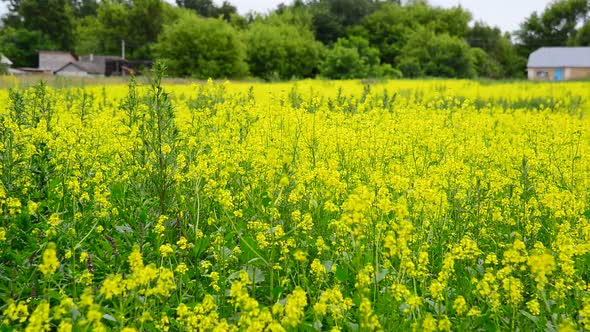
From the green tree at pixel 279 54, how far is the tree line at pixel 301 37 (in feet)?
0.24

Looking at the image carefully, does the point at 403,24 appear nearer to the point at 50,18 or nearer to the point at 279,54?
the point at 279,54

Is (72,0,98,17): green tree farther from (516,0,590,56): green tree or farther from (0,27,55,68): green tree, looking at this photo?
(516,0,590,56): green tree

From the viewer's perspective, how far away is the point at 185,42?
35344mm

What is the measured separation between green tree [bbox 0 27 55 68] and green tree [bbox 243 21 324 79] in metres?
33.0

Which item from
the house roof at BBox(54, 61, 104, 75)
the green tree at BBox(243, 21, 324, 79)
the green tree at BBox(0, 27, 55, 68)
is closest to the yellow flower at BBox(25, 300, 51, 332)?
the green tree at BBox(243, 21, 324, 79)

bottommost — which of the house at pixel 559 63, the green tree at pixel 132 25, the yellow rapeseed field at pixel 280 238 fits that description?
the yellow rapeseed field at pixel 280 238

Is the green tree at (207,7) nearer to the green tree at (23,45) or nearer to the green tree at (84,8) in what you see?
the green tree at (84,8)

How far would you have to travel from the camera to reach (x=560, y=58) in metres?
55.3

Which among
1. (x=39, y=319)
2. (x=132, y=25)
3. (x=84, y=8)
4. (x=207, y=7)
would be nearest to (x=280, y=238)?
(x=39, y=319)

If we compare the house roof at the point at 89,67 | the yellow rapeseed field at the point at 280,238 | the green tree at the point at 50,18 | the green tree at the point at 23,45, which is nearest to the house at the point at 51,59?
the house roof at the point at 89,67

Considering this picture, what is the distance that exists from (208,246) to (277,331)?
1.60 meters

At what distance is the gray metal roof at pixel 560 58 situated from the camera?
2128 inches

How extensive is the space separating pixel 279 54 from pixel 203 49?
7237 mm

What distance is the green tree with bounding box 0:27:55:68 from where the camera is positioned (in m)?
61.5
